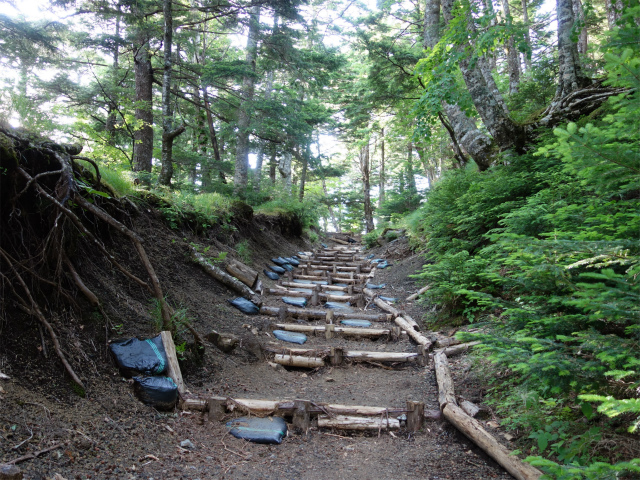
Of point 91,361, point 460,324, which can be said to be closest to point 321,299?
point 460,324

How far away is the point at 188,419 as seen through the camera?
3135mm

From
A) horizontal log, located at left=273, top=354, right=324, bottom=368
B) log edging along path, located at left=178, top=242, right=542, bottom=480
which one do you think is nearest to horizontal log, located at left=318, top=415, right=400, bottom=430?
log edging along path, located at left=178, top=242, right=542, bottom=480

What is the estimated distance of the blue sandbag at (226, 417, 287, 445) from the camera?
3.09 meters

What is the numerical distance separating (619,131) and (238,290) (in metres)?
5.86

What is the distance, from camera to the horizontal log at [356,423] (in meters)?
3.38

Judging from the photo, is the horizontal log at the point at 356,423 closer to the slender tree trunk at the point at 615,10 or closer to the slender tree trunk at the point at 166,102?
the slender tree trunk at the point at 615,10

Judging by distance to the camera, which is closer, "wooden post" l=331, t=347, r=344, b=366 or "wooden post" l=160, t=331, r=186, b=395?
"wooden post" l=160, t=331, r=186, b=395

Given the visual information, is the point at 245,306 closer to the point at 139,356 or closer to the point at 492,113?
the point at 139,356

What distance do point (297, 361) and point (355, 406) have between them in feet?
4.50

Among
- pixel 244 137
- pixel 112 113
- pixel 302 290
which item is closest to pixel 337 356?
pixel 302 290

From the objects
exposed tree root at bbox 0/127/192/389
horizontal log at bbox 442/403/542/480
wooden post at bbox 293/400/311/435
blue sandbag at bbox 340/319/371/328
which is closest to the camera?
horizontal log at bbox 442/403/542/480

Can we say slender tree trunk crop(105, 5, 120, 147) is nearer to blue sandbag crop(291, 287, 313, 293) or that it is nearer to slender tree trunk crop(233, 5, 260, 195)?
slender tree trunk crop(233, 5, 260, 195)

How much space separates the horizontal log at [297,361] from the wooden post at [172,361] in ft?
5.02

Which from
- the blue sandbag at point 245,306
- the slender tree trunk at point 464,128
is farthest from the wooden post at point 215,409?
the slender tree trunk at point 464,128
